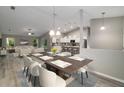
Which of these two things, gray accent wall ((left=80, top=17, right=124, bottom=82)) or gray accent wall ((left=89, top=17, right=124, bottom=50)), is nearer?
gray accent wall ((left=80, top=17, right=124, bottom=82))

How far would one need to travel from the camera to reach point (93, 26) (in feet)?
16.9

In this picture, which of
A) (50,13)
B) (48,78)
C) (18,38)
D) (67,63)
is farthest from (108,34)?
(18,38)

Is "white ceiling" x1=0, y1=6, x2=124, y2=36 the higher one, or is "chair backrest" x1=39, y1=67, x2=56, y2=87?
"white ceiling" x1=0, y1=6, x2=124, y2=36

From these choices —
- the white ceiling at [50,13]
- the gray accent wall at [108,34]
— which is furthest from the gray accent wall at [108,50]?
the white ceiling at [50,13]

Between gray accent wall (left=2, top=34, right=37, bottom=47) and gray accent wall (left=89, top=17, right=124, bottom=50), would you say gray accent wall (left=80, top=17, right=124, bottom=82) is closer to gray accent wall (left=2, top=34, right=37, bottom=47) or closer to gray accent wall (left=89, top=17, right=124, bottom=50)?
gray accent wall (left=89, top=17, right=124, bottom=50)

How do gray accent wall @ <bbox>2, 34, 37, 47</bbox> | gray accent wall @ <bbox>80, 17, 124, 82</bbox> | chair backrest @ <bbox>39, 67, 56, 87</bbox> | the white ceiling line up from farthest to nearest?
gray accent wall @ <bbox>2, 34, 37, 47</bbox> → the white ceiling → gray accent wall @ <bbox>80, 17, 124, 82</bbox> → chair backrest @ <bbox>39, 67, 56, 87</bbox>

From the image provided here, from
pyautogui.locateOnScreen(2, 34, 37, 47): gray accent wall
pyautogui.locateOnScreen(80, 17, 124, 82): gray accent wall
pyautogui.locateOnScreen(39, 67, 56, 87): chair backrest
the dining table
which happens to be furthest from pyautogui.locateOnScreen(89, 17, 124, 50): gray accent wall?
pyautogui.locateOnScreen(2, 34, 37, 47): gray accent wall

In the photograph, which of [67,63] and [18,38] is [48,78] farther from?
[18,38]

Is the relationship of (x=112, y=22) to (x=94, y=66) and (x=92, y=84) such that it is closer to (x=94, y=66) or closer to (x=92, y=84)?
(x=94, y=66)

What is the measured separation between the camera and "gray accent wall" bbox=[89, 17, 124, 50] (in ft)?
14.9
